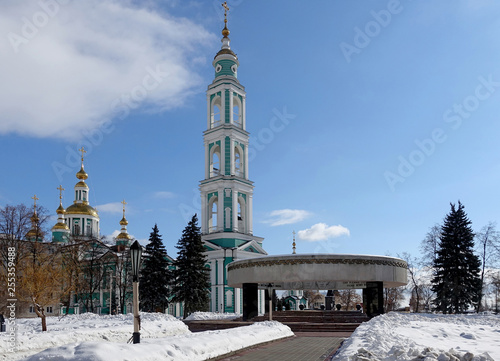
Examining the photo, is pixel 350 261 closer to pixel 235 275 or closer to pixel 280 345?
pixel 235 275

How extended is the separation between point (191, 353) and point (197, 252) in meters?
32.3

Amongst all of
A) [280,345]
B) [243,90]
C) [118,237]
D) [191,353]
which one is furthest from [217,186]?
[191,353]

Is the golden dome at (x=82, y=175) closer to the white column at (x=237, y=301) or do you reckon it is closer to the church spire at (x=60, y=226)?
the church spire at (x=60, y=226)

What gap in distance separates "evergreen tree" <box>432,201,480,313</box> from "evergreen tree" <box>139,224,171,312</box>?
2152cm

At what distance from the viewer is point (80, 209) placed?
7012cm

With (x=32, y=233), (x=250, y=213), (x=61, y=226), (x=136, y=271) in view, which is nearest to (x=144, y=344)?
(x=136, y=271)

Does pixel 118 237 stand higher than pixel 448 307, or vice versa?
pixel 118 237

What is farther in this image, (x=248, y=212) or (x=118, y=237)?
(x=118, y=237)

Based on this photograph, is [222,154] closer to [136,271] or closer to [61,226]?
[61,226]

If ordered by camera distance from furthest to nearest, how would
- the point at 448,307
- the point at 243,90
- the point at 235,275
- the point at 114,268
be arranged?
the point at 243,90 → the point at 114,268 → the point at 448,307 → the point at 235,275

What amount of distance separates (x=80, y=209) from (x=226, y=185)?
28.1 meters

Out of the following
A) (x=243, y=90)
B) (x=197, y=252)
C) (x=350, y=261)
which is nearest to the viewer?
(x=350, y=261)

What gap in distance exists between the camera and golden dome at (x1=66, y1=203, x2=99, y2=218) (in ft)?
229

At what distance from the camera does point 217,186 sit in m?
52.6
